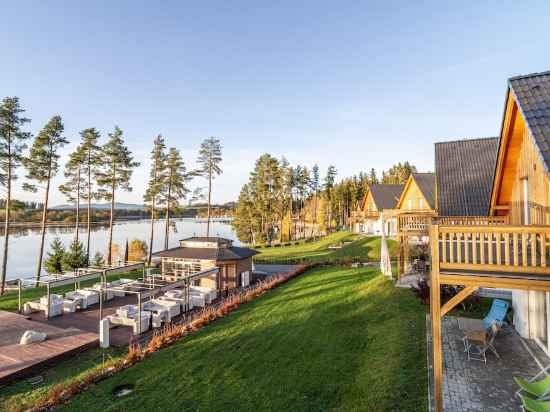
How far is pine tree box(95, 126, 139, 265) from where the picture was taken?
2588cm

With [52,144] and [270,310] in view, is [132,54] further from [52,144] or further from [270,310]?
[270,310]

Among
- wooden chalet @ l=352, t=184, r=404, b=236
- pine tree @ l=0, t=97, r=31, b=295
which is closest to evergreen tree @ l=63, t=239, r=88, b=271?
pine tree @ l=0, t=97, r=31, b=295

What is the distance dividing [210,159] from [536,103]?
30.8 metres

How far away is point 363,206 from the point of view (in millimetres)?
44250

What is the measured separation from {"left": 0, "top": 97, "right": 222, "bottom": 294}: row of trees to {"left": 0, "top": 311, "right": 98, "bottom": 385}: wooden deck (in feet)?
19.8

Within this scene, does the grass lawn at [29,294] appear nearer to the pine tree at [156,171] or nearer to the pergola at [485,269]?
the pine tree at [156,171]

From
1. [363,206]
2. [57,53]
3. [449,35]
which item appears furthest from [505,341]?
[363,206]

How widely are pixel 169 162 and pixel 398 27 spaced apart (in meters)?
23.7

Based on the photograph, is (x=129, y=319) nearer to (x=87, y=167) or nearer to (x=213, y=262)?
(x=213, y=262)

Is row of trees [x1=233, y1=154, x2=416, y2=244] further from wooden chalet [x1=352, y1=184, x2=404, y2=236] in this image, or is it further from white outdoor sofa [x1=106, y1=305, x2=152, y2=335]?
white outdoor sofa [x1=106, y1=305, x2=152, y2=335]

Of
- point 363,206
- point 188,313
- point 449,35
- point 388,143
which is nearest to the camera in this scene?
point 188,313

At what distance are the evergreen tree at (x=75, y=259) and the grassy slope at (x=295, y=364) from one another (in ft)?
54.7

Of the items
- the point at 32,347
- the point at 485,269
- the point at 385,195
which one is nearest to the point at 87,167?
the point at 32,347

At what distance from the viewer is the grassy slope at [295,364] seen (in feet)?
21.2
